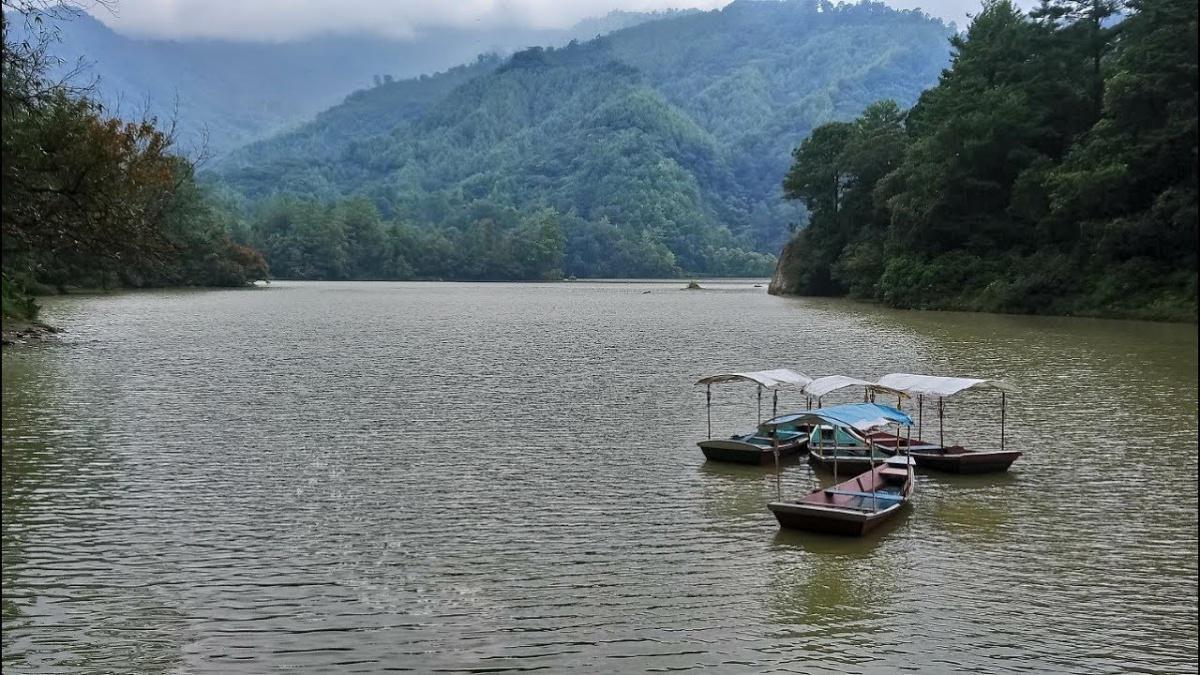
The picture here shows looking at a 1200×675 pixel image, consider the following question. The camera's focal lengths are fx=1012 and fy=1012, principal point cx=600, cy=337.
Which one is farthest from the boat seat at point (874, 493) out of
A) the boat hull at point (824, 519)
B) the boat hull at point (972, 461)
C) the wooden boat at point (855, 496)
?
the boat hull at point (972, 461)

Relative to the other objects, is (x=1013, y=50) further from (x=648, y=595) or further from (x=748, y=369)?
(x=648, y=595)

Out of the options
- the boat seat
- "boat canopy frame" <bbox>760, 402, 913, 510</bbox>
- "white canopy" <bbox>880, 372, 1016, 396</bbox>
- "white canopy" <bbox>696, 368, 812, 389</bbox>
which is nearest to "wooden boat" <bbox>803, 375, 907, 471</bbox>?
"white canopy" <bbox>880, 372, 1016, 396</bbox>

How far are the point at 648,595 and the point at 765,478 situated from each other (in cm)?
698

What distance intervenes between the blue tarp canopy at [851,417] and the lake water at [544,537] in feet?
4.14

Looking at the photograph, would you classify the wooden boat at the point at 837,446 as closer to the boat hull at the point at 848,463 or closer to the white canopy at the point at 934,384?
the boat hull at the point at 848,463

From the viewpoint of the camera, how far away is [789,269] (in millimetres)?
99500

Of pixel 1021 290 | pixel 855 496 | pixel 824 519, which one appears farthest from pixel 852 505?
pixel 1021 290

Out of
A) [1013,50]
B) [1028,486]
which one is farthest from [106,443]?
[1013,50]

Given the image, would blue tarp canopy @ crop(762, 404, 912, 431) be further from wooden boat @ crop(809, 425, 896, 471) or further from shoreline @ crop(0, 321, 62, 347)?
shoreline @ crop(0, 321, 62, 347)

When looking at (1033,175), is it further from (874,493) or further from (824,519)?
(824,519)

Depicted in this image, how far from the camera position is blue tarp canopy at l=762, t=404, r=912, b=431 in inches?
693

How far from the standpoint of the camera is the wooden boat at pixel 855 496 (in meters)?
14.7

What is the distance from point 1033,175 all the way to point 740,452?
48101 millimetres

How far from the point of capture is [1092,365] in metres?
34.7
